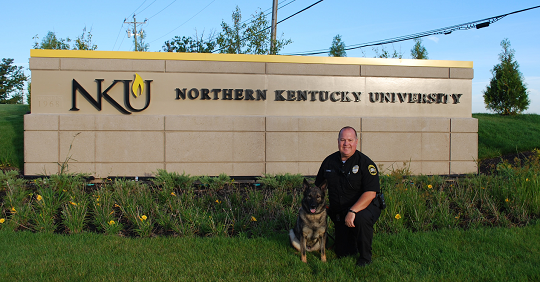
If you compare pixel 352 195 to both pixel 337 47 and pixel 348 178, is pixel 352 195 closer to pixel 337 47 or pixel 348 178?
pixel 348 178

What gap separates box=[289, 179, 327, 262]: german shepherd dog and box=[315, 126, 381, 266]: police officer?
0.27 metres

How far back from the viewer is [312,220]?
4.10m

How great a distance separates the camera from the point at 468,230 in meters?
5.14

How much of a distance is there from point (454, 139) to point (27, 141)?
1065cm

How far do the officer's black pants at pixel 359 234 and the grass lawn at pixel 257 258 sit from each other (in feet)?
0.53

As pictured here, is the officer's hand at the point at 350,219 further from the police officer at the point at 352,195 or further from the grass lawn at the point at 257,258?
the grass lawn at the point at 257,258

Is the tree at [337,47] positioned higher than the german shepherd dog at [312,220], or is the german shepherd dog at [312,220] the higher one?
the tree at [337,47]

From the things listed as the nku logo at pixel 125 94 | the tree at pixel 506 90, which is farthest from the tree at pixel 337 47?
the nku logo at pixel 125 94

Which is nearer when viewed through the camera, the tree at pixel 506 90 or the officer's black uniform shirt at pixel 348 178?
the officer's black uniform shirt at pixel 348 178

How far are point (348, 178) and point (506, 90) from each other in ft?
73.5

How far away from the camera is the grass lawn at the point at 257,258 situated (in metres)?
3.80

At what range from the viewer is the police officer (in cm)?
406

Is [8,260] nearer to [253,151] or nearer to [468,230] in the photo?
[468,230]

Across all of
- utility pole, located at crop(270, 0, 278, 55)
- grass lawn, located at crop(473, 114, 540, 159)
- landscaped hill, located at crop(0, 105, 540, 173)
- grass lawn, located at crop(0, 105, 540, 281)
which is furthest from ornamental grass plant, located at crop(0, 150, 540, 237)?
utility pole, located at crop(270, 0, 278, 55)
